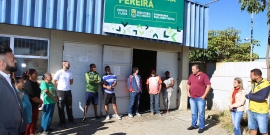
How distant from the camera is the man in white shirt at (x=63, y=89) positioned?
5.81 metres

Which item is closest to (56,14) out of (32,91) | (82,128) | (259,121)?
(32,91)

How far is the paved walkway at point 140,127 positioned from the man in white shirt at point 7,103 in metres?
3.26

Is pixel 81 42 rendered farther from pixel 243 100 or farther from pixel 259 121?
pixel 259 121

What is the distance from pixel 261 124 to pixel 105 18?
15.6 feet

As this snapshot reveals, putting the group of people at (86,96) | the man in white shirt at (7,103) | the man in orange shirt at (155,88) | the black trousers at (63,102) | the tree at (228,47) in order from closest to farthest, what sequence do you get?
the man in white shirt at (7,103)
the group of people at (86,96)
the black trousers at (63,102)
the man in orange shirt at (155,88)
the tree at (228,47)

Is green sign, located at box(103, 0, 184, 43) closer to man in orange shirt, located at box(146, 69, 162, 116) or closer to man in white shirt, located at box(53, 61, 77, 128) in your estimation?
man in orange shirt, located at box(146, 69, 162, 116)

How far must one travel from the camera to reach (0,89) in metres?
2.22

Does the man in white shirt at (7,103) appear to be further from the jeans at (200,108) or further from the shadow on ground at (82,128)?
the jeans at (200,108)

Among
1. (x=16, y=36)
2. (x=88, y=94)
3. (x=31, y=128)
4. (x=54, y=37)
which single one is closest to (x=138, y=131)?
(x=88, y=94)

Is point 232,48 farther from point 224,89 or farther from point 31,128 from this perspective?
point 31,128

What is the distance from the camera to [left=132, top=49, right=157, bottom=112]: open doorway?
29.0 ft

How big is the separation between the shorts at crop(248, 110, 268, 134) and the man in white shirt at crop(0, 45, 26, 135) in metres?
4.59

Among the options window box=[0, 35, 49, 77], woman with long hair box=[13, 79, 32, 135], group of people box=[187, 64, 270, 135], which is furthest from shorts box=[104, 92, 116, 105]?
woman with long hair box=[13, 79, 32, 135]

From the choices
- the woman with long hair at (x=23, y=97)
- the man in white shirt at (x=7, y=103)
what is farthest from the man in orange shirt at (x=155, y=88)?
the man in white shirt at (x=7, y=103)
